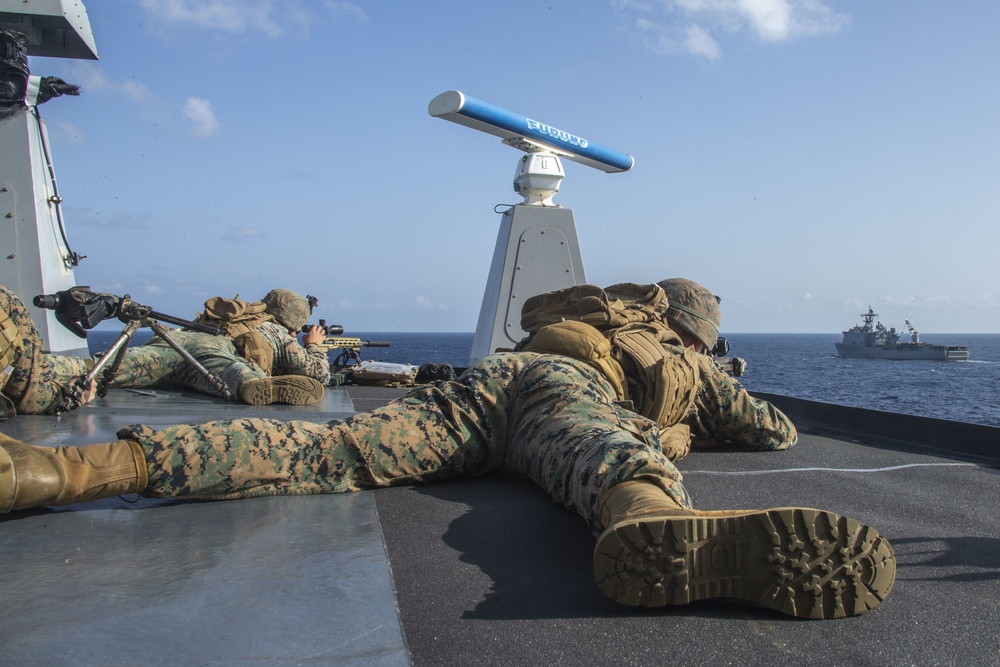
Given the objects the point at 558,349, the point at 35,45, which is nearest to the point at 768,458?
the point at 558,349

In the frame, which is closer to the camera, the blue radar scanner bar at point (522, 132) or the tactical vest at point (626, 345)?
the tactical vest at point (626, 345)

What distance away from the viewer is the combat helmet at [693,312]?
4234mm

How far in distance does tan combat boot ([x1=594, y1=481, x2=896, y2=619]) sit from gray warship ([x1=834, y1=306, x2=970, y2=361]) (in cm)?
9358

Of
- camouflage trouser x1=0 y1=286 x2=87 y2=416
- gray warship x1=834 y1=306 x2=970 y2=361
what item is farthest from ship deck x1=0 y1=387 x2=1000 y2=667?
gray warship x1=834 y1=306 x2=970 y2=361

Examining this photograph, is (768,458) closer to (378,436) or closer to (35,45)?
(378,436)

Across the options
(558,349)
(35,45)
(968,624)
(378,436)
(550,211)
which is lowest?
(968,624)

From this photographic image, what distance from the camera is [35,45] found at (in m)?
7.72

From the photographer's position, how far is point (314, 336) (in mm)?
8656

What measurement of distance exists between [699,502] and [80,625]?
209cm

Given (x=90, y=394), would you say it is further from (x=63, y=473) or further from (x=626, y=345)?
(x=626, y=345)

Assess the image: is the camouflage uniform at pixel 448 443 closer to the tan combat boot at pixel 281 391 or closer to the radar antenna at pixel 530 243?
the tan combat boot at pixel 281 391

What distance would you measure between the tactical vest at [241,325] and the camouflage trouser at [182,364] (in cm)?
13

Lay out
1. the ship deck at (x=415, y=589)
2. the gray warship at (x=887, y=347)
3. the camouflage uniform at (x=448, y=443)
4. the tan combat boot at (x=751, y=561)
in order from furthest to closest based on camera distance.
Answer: the gray warship at (x=887, y=347) → the camouflage uniform at (x=448, y=443) → the tan combat boot at (x=751, y=561) → the ship deck at (x=415, y=589)

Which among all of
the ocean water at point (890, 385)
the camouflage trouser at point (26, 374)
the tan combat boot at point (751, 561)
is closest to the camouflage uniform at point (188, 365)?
the camouflage trouser at point (26, 374)
